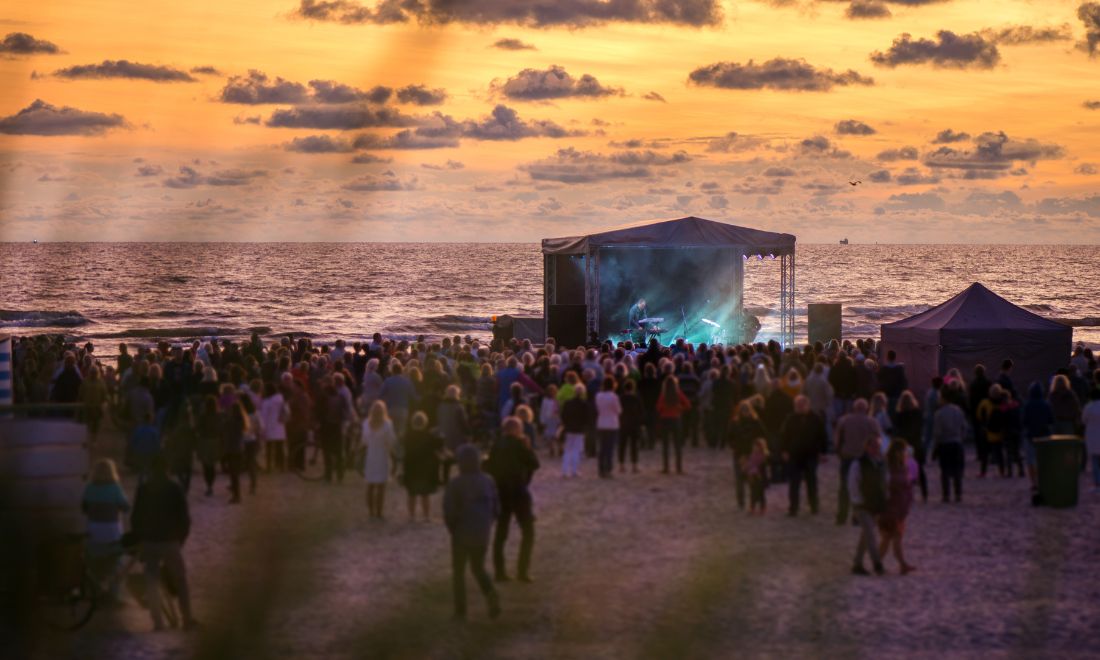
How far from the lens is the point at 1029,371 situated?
21.1 m

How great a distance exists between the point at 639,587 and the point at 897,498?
2365 millimetres

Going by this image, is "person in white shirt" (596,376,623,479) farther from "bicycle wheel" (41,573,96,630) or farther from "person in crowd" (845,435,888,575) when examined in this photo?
"bicycle wheel" (41,573,96,630)

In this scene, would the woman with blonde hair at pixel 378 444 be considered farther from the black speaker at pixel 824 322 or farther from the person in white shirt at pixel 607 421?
the black speaker at pixel 824 322

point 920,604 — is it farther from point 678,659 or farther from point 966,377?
point 966,377

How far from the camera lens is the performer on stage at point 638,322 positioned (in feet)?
→ 96.1

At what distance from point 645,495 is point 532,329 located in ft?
52.2

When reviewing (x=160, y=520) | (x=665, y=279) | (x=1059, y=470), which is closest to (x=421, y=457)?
(x=160, y=520)

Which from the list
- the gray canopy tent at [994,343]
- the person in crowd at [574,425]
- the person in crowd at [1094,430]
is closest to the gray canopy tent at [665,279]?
the gray canopy tent at [994,343]

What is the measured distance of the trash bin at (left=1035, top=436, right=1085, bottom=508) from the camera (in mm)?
14266

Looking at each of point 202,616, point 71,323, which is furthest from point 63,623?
point 71,323

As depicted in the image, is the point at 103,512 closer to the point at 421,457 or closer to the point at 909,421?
the point at 421,457

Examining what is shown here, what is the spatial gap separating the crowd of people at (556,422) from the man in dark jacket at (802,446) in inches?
0.8

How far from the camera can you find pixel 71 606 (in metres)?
9.98

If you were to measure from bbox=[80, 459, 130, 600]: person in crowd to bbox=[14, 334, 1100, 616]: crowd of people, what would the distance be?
69cm
